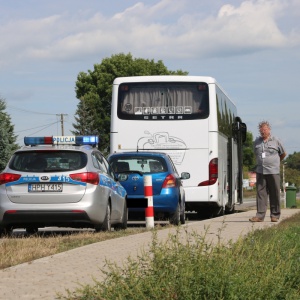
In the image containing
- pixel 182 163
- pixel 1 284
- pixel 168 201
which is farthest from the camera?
pixel 182 163

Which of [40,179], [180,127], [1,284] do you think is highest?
[180,127]

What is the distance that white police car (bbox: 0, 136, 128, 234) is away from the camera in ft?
54.6

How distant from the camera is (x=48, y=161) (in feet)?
55.6

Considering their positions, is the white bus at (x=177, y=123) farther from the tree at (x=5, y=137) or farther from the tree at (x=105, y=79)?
the tree at (x=105, y=79)

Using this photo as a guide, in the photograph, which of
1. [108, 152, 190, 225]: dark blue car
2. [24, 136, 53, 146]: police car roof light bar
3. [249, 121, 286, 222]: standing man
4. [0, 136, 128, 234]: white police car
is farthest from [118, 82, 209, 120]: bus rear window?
[0, 136, 128, 234]: white police car

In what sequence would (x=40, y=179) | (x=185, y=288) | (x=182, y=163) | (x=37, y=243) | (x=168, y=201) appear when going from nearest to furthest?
1. (x=185, y=288)
2. (x=37, y=243)
3. (x=40, y=179)
4. (x=168, y=201)
5. (x=182, y=163)

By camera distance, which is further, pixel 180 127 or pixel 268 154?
pixel 180 127

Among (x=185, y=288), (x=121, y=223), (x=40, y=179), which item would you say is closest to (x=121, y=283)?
(x=185, y=288)

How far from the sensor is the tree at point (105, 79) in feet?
275

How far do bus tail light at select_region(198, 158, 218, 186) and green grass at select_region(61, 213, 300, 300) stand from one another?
56.0 ft

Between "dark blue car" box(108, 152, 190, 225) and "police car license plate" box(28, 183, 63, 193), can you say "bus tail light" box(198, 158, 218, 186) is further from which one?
"police car license plate" box(28, 183, 63, 193)

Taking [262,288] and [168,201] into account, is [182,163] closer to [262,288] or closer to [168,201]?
[168,201]

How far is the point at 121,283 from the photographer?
24.3ft

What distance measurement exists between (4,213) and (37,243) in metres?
2.84
